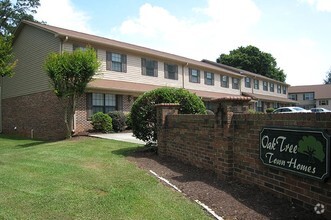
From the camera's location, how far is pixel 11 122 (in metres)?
24.5

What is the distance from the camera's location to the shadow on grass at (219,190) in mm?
4840

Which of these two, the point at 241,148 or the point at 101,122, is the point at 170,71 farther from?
the point at 241,148

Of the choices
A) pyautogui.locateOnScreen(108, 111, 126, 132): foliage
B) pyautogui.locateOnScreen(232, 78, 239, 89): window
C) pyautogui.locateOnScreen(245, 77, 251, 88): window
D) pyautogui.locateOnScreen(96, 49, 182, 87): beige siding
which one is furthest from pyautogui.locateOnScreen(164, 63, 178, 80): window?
pyautogui.locateOnScreen(245, 77, 251, 88): window

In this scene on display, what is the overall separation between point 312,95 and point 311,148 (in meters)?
67.9

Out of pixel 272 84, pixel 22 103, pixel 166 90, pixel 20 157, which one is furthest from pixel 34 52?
pixel 272 84

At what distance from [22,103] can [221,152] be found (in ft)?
64.6

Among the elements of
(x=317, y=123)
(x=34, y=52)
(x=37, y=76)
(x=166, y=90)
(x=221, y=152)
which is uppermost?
(x=34, y=52)

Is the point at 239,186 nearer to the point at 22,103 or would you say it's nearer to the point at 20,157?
the point at 20,157

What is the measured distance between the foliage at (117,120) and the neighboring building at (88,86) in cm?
99

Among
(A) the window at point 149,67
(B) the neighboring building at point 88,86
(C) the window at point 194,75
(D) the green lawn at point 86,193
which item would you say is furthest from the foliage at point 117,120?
(C) the window at point 194,75

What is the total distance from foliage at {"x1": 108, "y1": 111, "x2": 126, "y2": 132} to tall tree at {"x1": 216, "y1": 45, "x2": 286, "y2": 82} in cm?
4732

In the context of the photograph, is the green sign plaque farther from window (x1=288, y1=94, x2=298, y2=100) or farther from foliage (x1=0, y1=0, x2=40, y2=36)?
window (x1=288, y1=94, x2=298, y2=100)

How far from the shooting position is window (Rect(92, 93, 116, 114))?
1977 cm

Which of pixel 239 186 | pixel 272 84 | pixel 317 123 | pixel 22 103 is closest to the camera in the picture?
pixel 317 123
